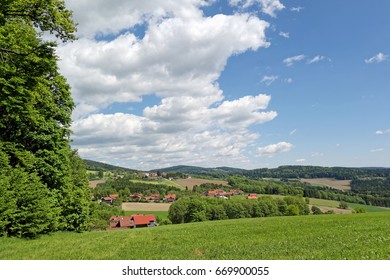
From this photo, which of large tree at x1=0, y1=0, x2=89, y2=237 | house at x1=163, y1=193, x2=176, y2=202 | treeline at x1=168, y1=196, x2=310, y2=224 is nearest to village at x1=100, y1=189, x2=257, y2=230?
house at x1=163, y1=193, x2=176, y2=202

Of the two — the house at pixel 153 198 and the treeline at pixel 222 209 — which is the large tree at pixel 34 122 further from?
the house at pixel 153 198

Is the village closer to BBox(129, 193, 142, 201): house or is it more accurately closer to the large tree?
BBox(129, 193, 142, 201): house

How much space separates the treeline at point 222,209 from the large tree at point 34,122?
62.9 meters

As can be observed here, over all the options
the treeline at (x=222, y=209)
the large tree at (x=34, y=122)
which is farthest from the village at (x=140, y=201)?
the large tree at (x=34, y=122)

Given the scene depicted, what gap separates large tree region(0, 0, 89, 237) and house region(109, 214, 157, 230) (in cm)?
7509

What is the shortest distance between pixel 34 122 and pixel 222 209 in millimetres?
82263

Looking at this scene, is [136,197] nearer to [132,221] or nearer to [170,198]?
[170,198]

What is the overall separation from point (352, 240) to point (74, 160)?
3125cm

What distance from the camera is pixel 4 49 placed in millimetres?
15977

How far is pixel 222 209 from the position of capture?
3829 inches

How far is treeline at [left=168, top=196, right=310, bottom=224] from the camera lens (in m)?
95.9

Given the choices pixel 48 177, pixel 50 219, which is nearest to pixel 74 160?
pixel 48 177

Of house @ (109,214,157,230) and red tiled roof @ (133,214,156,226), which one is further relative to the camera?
red tiled roof @ (133,214,156,226)

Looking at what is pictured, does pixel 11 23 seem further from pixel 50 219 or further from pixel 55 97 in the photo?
pixel 50 219
